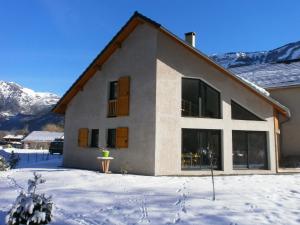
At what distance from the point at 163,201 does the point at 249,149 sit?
30.9 feet

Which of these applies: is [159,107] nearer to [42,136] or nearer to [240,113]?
[240,113]

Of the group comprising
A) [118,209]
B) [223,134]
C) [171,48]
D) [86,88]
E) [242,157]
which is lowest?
[118,209]

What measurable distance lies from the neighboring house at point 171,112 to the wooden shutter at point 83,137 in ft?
0.26

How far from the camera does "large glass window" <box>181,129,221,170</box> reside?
1573 centimetres

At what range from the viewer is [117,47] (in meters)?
17.4

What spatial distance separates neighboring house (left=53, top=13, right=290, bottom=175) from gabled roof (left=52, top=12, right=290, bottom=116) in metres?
0.05

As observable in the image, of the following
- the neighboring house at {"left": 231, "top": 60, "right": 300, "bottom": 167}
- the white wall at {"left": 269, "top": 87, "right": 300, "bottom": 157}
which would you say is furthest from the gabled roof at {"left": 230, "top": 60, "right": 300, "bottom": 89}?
the white wall at {"left": 269, "top": 87, "right": 300, "bottom": 157}

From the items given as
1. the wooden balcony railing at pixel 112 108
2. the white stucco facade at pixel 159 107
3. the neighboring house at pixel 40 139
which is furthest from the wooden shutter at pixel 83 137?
the neighboring house at pixel 40 139

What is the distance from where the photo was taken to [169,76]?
15711 mm

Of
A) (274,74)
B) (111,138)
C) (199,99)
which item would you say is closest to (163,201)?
(199,99)

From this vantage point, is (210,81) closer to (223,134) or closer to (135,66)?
(223,134)

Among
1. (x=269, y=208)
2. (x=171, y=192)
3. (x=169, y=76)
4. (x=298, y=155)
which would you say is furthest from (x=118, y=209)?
(x=298, y=155)

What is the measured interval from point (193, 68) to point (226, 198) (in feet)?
27.8

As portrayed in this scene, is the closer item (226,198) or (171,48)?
(226,198)
